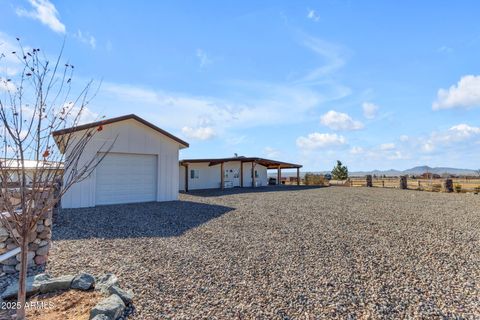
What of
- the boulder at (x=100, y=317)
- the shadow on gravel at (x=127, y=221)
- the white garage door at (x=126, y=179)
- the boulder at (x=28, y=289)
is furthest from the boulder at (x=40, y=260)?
the white garage door at (x=126, y=179)

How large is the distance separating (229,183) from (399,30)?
54.8 ft

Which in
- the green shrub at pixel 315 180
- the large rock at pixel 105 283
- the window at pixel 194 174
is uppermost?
the window at pixel 194 174

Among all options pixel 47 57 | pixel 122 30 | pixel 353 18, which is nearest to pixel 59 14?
pixel 47 57

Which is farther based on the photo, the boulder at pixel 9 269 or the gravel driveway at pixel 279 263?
the boulder at pixel 9 269

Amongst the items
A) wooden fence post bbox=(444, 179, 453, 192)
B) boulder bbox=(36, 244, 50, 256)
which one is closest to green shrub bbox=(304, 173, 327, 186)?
wooden fence post bbox=(444, 179, 453, 192)

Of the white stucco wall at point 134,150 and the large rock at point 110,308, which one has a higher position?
the white stucco wall at point 134,150

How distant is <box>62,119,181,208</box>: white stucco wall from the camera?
1030 cm

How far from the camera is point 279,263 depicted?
4.66m

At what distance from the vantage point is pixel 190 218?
8508mm

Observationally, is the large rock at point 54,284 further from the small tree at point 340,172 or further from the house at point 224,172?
the small tree at point 340,172

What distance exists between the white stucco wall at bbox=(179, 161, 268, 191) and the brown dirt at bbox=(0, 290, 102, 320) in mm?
17225

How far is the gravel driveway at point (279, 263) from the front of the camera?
3.25 metres

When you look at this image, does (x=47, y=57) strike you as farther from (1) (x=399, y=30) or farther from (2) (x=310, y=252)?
Result: (1) (x=399, y=30)

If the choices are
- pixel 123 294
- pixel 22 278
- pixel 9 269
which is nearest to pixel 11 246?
pixel 9 269
